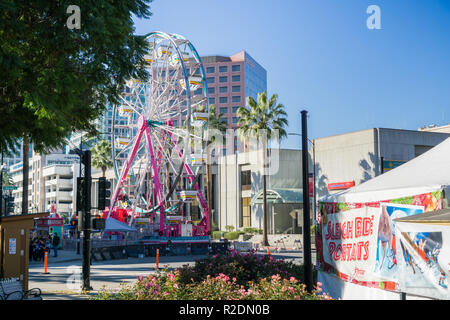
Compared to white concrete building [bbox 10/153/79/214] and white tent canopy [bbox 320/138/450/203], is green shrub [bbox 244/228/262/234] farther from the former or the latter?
white concrete building [bbox 10/153/79/214]

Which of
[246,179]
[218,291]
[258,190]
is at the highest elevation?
[246,179]

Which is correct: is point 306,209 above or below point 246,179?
below

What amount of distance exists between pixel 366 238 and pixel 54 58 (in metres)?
8.68

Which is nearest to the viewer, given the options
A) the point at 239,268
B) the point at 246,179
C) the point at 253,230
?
the point at 239,268

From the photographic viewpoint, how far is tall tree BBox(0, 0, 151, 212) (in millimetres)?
11164

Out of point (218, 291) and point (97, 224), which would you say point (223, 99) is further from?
point (218, 291)

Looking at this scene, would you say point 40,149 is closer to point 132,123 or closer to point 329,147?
point 132,123

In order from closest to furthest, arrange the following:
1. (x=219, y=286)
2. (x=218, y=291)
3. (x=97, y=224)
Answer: (x=218, y=291), (x=219, y=286), (x=97, y=224)

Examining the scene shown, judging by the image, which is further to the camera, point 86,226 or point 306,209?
point 86,226

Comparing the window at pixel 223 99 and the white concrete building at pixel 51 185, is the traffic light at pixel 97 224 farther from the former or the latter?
the window at pixel 223 99

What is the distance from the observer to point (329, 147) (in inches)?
2146

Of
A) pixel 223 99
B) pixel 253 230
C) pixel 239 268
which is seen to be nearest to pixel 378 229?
pixel 239 268

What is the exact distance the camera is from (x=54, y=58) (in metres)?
12.2

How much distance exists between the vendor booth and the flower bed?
1857mm
